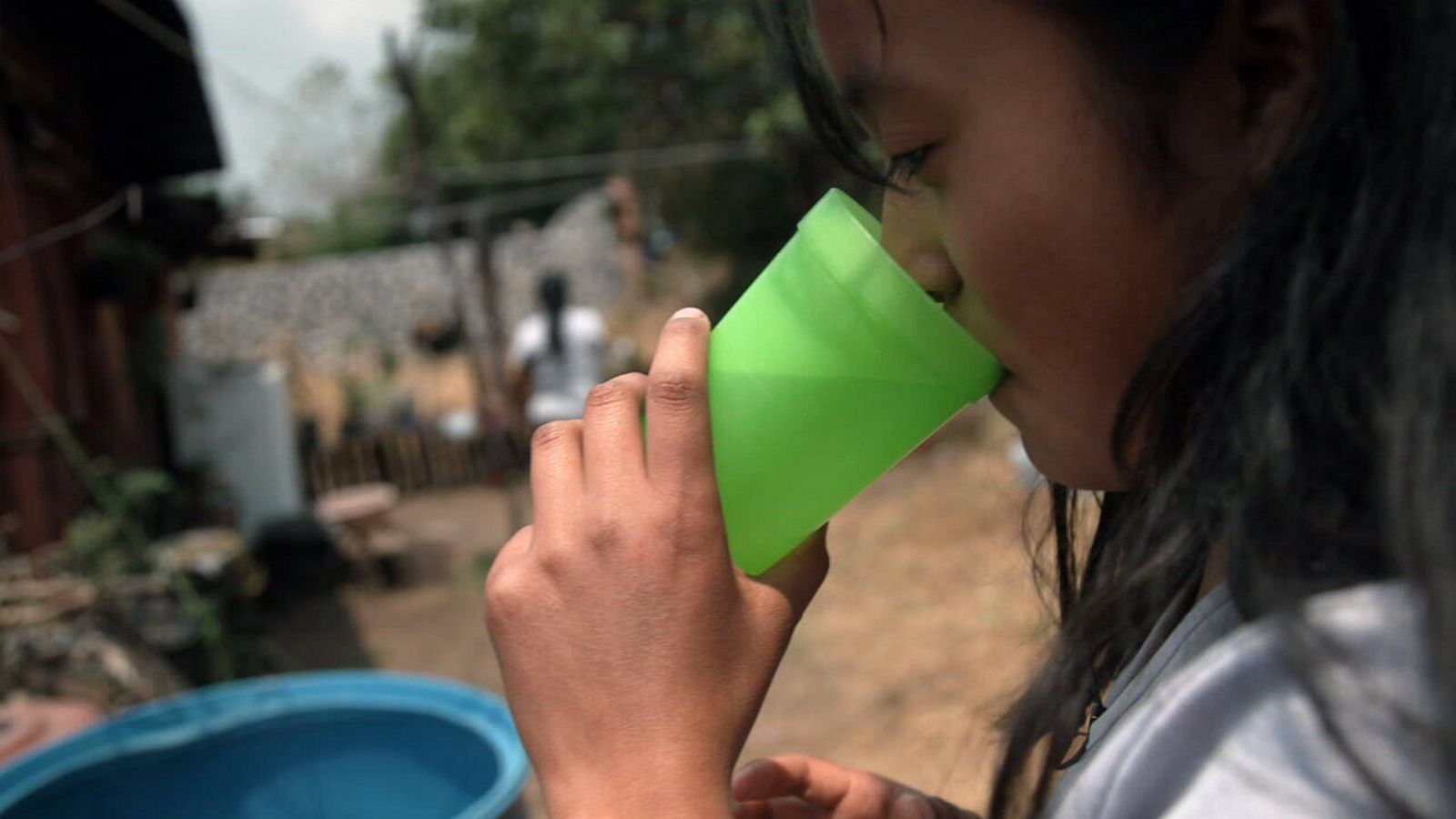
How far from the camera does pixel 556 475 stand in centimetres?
77

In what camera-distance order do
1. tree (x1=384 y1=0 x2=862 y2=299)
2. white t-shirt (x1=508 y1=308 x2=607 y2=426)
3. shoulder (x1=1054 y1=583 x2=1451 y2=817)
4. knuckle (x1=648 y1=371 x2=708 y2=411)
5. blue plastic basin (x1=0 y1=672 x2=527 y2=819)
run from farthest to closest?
tree (x1=384 y1=0 x2=862 y2=299)
white t-shirt (x1=508 y1=308 x2=607 y2=426)
blue plastic basin (x1=0 y1=672 x2=527 y2=819)
knuckle (x1=648 y1=371 x2=708 y2=411)
shoulder (x1=1054 y1=583 x2=1451 y2=817)

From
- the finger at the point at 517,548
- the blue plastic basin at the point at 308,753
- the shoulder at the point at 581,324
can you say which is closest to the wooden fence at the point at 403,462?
the shoulder at the point at 581,324

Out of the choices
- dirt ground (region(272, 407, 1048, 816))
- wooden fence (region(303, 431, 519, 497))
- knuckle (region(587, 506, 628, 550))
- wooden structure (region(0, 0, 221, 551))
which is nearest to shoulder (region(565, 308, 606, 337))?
dirt ground (region(272, 407, 1048, 816))

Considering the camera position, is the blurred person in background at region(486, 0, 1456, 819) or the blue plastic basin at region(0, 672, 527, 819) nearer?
the blurred person in background at region(486, 0, 1456, 819)

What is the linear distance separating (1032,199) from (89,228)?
4086mm

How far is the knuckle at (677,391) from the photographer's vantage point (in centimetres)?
75

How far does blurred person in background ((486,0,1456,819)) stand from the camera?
462mm

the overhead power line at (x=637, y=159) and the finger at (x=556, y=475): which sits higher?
the finger at (x=556, y=475)

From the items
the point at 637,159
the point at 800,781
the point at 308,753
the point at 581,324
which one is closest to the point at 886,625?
the point at 581,324

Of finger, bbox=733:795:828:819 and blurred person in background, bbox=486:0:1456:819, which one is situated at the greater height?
blurred person in background, bbox=486:0:1456:819

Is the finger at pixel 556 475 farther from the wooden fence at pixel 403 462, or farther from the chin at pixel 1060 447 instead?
the wooden fence at pixel 403 462

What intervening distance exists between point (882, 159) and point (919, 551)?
5.84 meters

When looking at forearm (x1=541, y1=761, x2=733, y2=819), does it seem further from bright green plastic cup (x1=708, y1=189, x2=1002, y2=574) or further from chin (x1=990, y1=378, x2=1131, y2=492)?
chin (x1=990, y1=378, x2=1131, y2=492)

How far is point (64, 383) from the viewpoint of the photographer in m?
5.00
